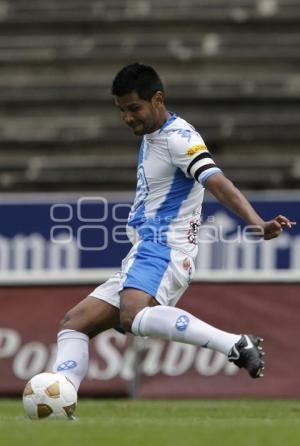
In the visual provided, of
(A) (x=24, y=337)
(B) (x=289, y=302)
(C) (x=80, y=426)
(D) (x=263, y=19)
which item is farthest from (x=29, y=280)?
(D) (x=263, y=19)

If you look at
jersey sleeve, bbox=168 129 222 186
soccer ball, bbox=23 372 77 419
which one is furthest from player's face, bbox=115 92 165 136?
soccer ball, bbox=23 372 77 419

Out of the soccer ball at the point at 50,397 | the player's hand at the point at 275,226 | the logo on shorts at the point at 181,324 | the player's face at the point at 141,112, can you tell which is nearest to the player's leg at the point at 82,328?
the soccer ball at the point at 50,397

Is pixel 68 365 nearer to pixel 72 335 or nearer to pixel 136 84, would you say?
pixel 72 335

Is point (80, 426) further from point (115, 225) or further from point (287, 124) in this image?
point (287, 124)

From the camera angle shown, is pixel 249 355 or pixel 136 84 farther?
pixel 136 84

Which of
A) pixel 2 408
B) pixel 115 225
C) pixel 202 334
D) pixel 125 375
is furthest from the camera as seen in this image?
pixel 115 225

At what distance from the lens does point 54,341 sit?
978 centimetres

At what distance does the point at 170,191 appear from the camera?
256 inches

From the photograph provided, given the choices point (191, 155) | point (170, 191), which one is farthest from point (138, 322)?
point (191, 155)

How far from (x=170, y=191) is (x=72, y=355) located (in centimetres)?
103

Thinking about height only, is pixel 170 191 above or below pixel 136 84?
below

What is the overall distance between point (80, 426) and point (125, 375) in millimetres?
4290

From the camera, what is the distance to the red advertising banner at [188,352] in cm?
961

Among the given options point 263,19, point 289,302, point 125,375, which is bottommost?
point 125,375
